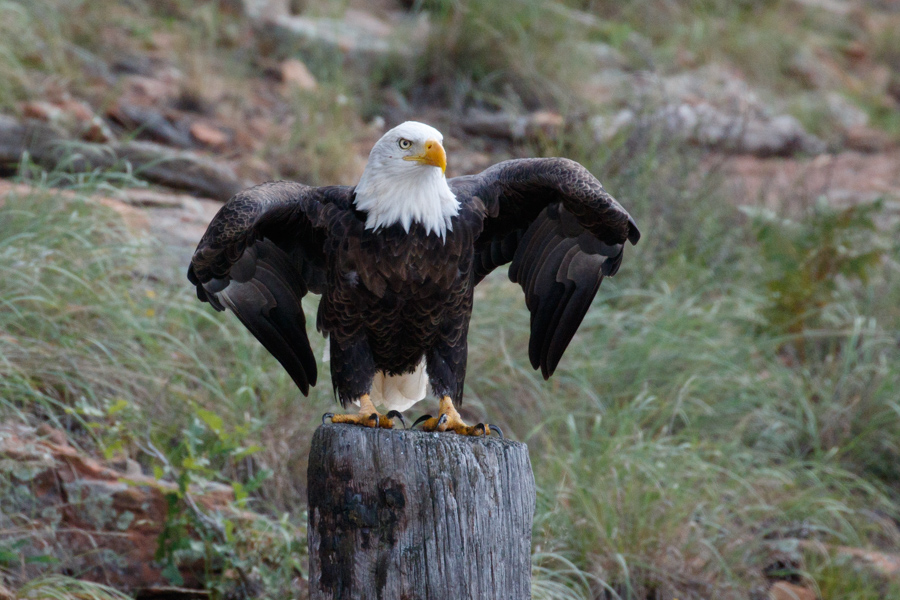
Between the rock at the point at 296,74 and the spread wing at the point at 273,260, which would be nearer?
the spread wing at the point at 273,260

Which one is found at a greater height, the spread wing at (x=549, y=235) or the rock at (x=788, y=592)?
the spread wing at (x=549, y=235)

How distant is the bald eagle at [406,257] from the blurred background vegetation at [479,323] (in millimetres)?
649

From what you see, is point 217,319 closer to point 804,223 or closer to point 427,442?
point 427,442

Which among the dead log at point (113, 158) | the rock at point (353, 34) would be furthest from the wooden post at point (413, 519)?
the rock at point (353, 34)

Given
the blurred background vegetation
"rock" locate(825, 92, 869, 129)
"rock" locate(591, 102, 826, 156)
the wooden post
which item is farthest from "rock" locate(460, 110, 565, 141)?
the wooden post

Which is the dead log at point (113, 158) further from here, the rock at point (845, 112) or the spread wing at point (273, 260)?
the rock at point (845, 112)

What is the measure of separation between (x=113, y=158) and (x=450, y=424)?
3552 millimetres

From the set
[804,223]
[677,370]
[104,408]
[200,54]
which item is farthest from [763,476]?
[200,54]

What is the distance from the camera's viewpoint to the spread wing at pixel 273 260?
289cm

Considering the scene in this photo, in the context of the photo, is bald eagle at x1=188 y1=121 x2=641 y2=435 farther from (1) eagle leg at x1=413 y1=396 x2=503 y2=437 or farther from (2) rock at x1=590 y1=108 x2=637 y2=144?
(2) rock at x1=590 y1=108 x2=637 y2=144

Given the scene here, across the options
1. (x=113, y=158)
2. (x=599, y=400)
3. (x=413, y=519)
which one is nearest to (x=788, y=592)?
(x=599, y=400)

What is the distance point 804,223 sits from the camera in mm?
6434

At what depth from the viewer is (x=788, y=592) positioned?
424cm

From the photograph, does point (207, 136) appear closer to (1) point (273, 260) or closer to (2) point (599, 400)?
(2) point (599, 400)
